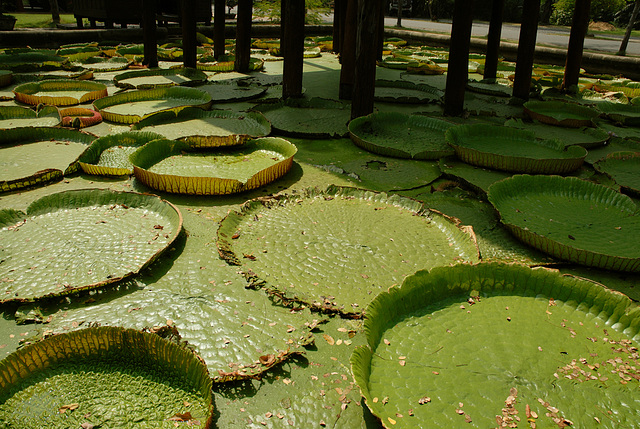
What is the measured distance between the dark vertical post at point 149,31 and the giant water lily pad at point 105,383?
7.11m

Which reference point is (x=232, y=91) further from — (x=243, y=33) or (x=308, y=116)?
(x=243, y=33)

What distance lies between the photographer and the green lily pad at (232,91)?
18.4 feet

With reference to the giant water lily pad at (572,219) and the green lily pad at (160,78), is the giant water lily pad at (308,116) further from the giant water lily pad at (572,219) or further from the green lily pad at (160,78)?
the giant water lily pad at (572,219)

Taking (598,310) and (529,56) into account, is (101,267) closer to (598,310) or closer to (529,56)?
(598,310)

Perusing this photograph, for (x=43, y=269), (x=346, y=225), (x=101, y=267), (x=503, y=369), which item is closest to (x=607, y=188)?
(x=346, y=225)

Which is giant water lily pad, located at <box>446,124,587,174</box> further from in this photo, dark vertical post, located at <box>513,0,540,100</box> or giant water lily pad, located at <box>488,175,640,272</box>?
dark vertical post, located at <box>513,0,540,100</box>

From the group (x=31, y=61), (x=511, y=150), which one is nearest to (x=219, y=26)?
(x=31, y=61)

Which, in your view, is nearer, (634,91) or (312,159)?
(312,159)

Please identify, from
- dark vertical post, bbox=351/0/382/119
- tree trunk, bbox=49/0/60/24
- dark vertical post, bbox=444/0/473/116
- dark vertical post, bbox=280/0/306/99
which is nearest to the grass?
tree trunk, bbox=49/0/60/24

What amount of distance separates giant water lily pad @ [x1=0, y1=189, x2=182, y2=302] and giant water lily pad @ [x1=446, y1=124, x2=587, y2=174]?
2.51 meters

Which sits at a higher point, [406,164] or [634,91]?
[634,91]

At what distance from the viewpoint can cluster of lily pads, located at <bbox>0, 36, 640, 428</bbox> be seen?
1.50m

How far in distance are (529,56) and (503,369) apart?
5.24 meters

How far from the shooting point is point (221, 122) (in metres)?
4.58
